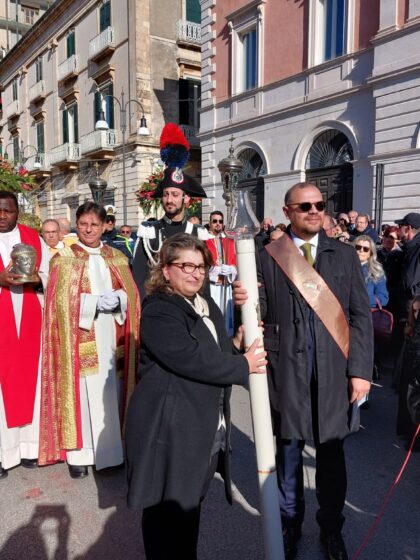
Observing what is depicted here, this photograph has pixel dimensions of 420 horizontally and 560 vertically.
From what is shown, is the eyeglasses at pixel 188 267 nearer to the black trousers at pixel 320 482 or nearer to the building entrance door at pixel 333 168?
the black trousers at pixel 320 482

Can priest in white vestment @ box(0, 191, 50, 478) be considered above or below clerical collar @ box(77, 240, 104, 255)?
below

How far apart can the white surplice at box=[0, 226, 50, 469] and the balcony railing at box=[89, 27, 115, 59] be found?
22043mm

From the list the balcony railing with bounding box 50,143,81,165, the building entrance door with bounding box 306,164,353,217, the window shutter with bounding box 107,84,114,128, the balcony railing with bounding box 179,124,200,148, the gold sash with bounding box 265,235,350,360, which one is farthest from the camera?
the balcony railing with bounding box 50,143,81,165

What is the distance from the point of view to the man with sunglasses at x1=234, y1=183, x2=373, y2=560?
2408 mm

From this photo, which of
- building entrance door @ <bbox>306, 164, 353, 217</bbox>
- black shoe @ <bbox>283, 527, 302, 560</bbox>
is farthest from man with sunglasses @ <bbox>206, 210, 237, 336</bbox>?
building entrance door @ <bbox>306, 164, 353, 217</bbox>

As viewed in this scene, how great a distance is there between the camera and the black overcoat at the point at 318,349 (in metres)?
2.41

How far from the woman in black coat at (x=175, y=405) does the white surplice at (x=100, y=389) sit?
1466 mm

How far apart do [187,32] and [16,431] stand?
23.4m

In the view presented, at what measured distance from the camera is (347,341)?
2.45 meters

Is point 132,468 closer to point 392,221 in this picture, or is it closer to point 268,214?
point 392,221

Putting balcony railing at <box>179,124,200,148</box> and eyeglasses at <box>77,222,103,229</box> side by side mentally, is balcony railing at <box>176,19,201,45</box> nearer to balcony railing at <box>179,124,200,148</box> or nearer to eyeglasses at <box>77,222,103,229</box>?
balcony railing at <box>179,124,200,148</box>

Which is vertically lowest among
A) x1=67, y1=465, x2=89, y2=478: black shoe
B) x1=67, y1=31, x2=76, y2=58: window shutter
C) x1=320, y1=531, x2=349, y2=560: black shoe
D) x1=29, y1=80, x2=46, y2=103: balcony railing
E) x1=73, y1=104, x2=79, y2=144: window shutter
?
x1=67, y1=465, x2=89, y2=478: black shoe

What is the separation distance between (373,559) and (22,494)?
2.21 metres

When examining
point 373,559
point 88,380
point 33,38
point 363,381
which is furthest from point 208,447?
point 33,38
